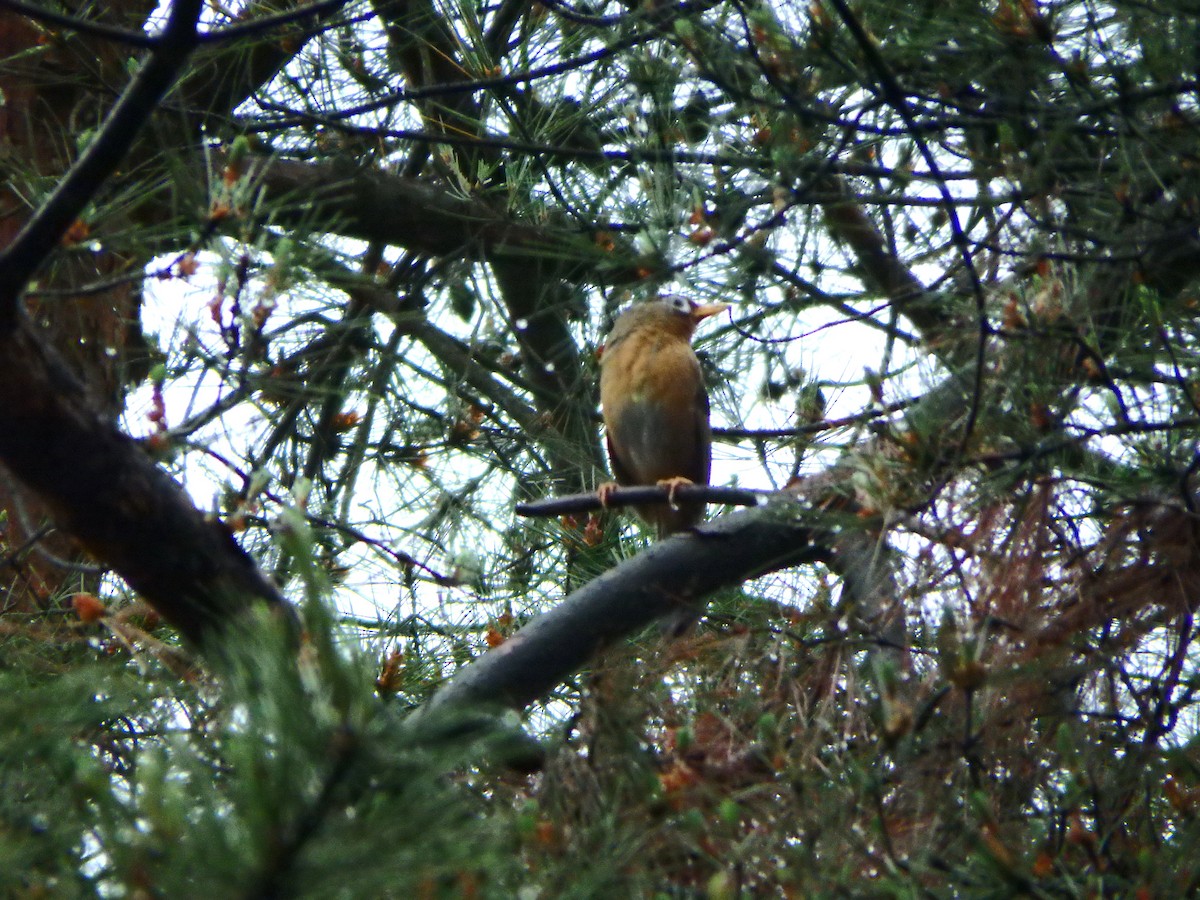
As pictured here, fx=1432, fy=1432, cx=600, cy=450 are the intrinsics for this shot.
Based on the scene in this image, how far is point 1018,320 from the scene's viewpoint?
222cm

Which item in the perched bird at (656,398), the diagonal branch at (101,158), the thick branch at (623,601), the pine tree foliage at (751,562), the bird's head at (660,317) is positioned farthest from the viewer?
the bird's head at (660,317)

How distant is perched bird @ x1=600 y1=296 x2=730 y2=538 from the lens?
500 cm

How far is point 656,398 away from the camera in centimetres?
494

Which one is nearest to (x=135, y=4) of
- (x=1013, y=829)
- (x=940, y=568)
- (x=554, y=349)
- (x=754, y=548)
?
(x=554, y=349)

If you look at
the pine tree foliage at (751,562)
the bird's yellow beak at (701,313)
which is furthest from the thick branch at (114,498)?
the bird's yellow beak at (701,313)

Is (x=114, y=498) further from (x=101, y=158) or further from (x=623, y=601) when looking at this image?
(x=623, y=601)

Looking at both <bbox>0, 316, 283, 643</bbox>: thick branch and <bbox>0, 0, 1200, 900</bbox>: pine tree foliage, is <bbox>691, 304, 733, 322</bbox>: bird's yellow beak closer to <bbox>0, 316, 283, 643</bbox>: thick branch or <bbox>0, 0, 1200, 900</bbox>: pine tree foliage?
<bbox>0, 0, 1200, 900</bbox>: pine tree foliage

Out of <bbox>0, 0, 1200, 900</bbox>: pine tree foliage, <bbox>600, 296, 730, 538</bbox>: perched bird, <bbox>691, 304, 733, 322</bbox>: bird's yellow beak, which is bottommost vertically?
<bbox>0, 0, 1200, 900</bbox>: pine tree foliage

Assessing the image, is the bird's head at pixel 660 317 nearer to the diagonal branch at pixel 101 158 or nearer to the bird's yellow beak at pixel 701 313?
the bird's yellow beak at pixel 701 313

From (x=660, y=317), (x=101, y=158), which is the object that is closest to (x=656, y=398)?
(x=660, y=317)

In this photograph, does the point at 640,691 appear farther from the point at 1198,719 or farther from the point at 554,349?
the point at 554,349

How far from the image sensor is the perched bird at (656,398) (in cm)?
500

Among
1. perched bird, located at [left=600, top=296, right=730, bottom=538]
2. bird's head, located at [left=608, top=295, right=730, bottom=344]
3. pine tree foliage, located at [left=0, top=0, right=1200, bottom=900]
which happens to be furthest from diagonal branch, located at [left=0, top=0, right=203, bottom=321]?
bird's head, located at [left=608, top=295, right=730, bottom=344]

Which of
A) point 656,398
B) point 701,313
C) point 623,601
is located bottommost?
point 623,601
